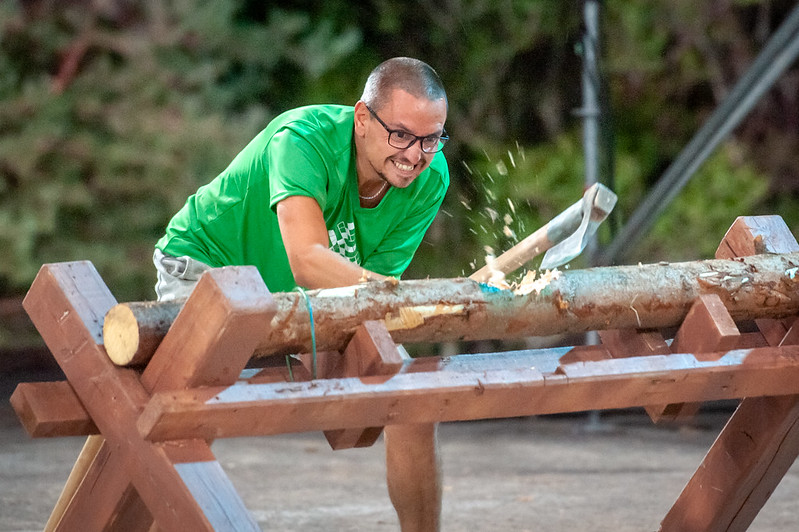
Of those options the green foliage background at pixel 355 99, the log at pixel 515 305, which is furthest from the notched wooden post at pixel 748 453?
the green foliage background at pixel 355 99

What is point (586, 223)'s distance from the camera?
257 cm

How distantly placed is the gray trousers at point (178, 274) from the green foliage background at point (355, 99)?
2.82 meters

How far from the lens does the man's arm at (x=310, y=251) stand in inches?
96.3

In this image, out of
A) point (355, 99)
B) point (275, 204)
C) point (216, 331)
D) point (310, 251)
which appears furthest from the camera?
point (355, 99)

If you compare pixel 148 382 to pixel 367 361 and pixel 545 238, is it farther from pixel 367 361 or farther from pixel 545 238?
pixel 545 238

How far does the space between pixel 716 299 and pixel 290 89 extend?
16.5 ft

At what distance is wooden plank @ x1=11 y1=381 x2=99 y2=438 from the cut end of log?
15cm

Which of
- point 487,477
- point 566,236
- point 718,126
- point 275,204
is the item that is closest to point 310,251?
point 275,204

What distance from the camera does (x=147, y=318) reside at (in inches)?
78.2

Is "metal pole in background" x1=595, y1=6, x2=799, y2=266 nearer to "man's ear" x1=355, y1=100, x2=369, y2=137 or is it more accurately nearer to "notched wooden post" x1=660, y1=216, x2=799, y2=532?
"notched wooden post" x1=660, y1=216, x2=799, y2=532

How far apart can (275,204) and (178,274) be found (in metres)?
0.47

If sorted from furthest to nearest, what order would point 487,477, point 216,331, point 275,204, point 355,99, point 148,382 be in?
point 355,99 → point 487,477 → point 275,204 → point 148,382 → point 216,331

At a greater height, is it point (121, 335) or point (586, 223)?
point (586, 223)

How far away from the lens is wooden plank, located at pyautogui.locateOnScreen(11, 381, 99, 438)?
2016 mm
